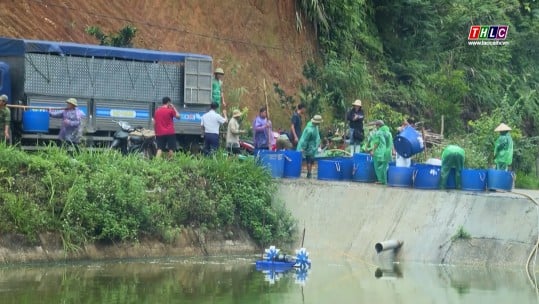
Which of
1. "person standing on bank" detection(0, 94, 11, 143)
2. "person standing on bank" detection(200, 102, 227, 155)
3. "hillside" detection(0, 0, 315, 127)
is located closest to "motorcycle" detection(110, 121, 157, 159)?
"person standing on bank" detection(200, 102, 227, 155)

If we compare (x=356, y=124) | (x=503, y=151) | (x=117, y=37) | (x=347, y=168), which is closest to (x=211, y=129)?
(x=347, y=168)

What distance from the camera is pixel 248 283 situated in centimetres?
1839

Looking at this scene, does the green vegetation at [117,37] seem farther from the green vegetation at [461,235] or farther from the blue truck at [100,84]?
the green vegetation at [461,235]

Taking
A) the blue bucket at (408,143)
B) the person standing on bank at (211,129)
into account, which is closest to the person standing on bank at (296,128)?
the person standing on bank at (211,129)

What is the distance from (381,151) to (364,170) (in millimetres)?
792

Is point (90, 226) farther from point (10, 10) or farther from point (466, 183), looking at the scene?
point (10, 10)

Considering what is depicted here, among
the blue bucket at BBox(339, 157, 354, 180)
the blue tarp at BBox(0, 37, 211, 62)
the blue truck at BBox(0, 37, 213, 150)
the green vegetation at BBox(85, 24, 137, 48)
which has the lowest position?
the blue bucket at BBox(339, 157, 354, 180)

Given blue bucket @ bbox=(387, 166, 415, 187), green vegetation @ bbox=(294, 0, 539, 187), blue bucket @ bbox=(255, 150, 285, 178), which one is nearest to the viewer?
blue bucket @ bbox=(387, 166, 415, 187)

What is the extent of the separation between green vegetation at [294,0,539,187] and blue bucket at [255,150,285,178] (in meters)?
7.37

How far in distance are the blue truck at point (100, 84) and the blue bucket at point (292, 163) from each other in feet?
10.8

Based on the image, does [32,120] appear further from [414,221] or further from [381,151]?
[414,221]

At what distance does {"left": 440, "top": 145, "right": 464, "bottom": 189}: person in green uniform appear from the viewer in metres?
22.0

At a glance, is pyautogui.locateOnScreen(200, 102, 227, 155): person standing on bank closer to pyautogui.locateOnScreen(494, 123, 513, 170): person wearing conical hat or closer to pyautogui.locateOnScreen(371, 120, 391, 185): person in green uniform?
pyautogui.locateOnScreen(371, 120, 391, 185): person in green uniform

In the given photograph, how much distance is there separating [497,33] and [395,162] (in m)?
18.1
